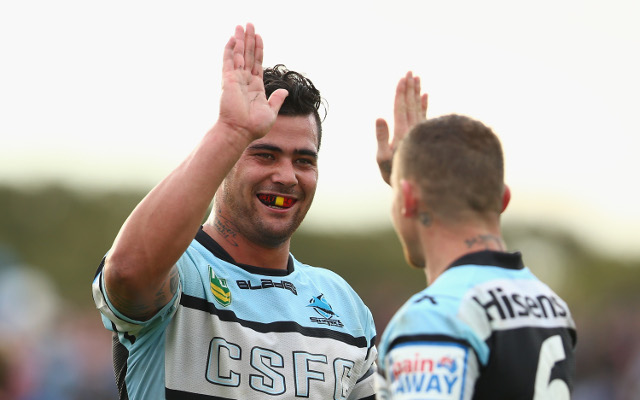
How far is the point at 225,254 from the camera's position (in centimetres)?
518

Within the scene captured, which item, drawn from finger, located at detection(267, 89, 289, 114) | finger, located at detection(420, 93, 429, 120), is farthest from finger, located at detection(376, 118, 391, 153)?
→ finger, located at detection(267, 89, 289, 114)

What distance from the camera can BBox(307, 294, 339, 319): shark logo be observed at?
5324 millimetres

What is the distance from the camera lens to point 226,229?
534cm

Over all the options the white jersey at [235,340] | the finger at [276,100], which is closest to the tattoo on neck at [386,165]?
the finger at [276,100]

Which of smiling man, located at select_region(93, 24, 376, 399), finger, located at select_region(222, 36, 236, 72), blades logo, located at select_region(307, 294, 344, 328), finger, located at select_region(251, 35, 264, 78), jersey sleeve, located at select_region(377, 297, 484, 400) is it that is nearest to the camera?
jersey sleeve, located at select_region(377, 297, 484, 400)

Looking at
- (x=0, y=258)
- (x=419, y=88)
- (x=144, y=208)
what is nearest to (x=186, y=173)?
(x=144, y=208)

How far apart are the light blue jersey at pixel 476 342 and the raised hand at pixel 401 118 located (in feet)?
4.06

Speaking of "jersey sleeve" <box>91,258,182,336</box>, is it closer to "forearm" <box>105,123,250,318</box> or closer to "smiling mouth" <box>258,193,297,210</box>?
"forearm" <box>105,123,250,318</box>

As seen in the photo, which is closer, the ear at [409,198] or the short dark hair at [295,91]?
the ear at [409,198]

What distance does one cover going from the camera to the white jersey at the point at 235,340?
4637mm

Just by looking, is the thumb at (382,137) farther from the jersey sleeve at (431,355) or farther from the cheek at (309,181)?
the jersey sleeve at (431,355)

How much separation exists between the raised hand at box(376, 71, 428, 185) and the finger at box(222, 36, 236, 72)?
0.83 meters

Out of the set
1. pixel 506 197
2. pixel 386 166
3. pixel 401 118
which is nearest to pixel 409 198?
pixel 506 197

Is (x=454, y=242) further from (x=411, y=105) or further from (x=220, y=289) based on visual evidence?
(x=220, y=289)
